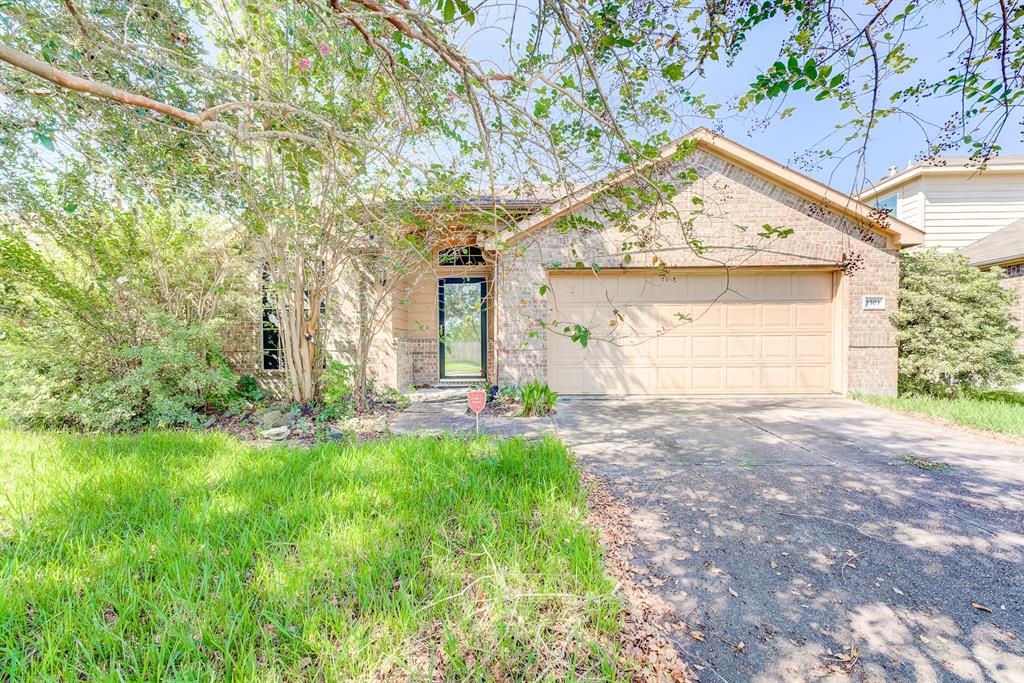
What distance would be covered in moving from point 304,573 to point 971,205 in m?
18.5

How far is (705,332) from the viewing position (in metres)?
7.25

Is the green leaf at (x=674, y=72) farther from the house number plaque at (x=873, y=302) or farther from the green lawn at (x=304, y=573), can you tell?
the house number plaque at (x=873, y=302)

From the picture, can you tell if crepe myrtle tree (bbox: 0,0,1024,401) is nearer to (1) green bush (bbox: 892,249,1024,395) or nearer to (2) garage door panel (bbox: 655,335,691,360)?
(2) garage door panel (bbox: 655,335,691,360)

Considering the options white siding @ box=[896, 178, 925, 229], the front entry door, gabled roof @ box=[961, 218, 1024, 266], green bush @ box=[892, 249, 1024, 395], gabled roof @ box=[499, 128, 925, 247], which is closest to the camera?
green bush @ box=[892, 249, 1024, 395]

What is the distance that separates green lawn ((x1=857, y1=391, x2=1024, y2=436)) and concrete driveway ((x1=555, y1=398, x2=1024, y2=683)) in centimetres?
90

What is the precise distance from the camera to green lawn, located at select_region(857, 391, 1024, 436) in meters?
4.92

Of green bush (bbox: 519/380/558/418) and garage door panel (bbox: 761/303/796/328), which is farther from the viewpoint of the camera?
garage door panel (bbox: 761/303/796/328)

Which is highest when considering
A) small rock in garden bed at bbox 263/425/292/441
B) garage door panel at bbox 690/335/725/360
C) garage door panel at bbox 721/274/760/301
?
garage door panel at bbox 721/274/760/301

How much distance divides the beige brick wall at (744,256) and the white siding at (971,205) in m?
7.97

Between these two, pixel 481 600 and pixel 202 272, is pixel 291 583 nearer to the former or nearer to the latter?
pixel 481 600

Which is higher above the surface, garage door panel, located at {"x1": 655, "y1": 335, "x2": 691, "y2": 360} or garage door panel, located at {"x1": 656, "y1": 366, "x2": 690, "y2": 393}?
garage door panel, located at {"x1": 655, "y1": 335, "x2": 691, "y2": 360}

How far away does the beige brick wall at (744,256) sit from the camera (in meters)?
6.86

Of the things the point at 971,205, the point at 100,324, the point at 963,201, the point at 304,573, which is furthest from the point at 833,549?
the point at 971,205

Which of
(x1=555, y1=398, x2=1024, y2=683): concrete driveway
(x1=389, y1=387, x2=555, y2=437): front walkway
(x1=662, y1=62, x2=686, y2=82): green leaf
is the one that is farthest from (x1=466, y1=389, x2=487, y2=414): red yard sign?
(x1=662, y1=62, x2=686, y2=82): green leaf
